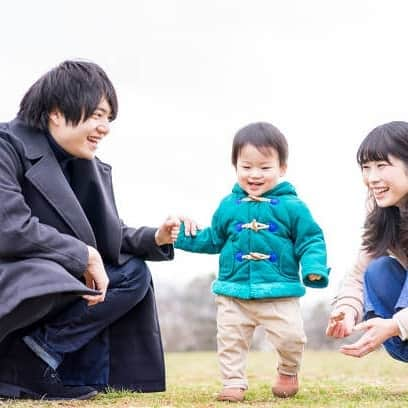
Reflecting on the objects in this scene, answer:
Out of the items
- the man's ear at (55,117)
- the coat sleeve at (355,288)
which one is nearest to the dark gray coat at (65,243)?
the man's ear at (55,117)

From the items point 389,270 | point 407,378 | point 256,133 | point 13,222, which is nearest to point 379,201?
point 389,270

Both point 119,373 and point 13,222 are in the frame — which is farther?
point 119,373

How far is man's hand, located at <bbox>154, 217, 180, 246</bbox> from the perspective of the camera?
5.16 meters

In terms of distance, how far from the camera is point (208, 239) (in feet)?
16.9

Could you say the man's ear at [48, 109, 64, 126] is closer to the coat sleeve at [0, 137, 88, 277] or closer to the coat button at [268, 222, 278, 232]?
the coat sleeve at [0, 137, 88, 277]

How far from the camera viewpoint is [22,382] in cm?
487

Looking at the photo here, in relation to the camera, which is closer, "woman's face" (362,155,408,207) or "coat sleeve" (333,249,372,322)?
"woman's face" (362,155,408,207)

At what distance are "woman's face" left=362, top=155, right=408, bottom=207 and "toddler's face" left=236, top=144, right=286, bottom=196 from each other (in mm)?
516

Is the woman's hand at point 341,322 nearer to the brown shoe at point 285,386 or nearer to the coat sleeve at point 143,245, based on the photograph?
the brown shoe at point 285,386

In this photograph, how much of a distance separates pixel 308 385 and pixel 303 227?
1.43 metres

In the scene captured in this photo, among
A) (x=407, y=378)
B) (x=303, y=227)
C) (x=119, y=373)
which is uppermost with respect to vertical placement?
(x=303, y=227)

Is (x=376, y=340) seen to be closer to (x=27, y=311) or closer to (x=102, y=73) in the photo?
A: (x=27, y=311)

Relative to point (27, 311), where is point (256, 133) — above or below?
above

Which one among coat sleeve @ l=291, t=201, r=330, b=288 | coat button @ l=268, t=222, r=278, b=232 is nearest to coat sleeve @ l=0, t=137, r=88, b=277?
coat button @ l=268, t=222, r=278, b=232
